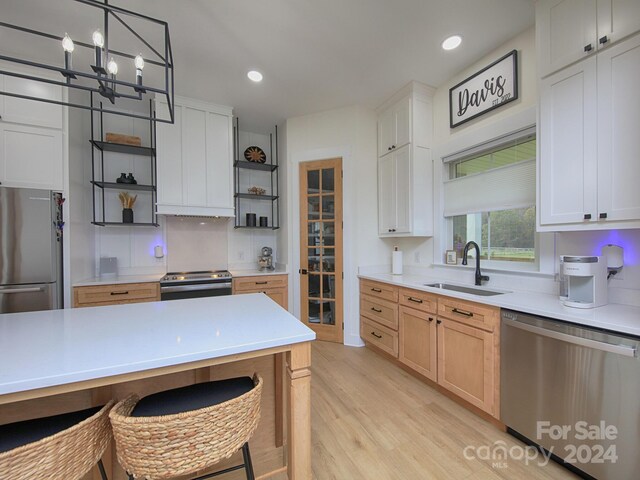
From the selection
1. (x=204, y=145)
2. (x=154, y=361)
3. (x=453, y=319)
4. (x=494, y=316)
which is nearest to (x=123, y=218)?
(x=204, y=145)

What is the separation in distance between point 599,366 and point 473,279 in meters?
1.27

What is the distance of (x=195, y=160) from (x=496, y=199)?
3.25 metres

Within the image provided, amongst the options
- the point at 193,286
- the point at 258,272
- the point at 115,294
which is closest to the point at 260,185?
the point at 258,272

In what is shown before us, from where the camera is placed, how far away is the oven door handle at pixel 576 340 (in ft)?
4.22

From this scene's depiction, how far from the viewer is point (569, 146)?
1696 millimetres

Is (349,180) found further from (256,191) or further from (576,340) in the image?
(576,340)

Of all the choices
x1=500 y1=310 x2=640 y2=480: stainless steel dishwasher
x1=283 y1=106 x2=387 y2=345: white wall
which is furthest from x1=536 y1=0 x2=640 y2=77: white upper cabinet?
x1=283 y1=106 x2=387 y2=345: white wall

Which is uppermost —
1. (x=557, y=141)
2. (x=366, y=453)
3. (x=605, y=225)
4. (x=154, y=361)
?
(x=557, y=141)

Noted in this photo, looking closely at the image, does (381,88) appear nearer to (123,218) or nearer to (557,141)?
(557,141)

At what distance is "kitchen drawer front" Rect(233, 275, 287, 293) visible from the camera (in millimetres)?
3260

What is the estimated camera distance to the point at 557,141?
175 centimetres

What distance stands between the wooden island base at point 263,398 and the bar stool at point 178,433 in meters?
0.13

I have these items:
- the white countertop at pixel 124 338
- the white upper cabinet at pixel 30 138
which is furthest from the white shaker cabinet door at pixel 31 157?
the white countertop at pixel 124 338

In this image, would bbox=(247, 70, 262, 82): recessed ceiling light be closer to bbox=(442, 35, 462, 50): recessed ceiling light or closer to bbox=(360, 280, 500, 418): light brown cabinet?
bbox=(442, 35, 462, 50): recessed ceiling light
